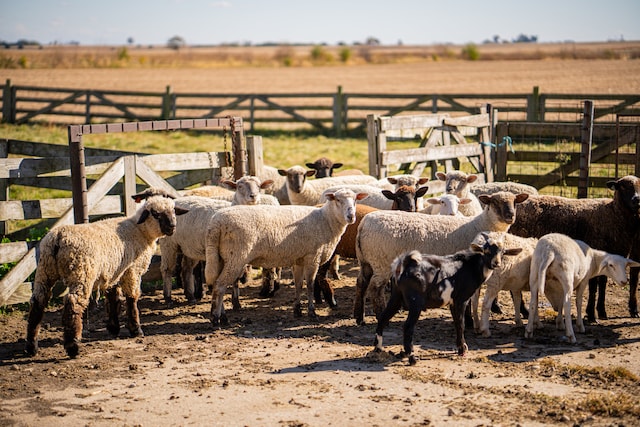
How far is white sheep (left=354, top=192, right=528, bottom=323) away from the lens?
9688 mm

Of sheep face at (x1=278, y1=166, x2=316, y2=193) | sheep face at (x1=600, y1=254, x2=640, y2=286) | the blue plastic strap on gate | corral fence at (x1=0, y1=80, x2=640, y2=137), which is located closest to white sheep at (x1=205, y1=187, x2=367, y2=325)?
sheep face at (x1=278, y1=166, x2=316, y2=193)

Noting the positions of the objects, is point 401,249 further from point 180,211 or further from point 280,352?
point 180,211

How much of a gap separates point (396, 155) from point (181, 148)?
1333 centimetres

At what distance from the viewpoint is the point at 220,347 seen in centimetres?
875

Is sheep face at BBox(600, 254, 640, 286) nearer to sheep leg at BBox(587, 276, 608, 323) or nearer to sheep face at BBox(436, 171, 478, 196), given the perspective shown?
sheep leg at BBox(587, 276, 608, 323)

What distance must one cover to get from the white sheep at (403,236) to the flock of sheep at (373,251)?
0.6 inches

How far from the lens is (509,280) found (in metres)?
9.36

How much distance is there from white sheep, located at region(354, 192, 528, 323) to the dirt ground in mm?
557

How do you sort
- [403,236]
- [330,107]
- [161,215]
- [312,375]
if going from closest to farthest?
1. [312,375]
2. [161,215]
3. [403,236]
4. [330,107]

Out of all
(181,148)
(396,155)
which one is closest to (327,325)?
(396,155)

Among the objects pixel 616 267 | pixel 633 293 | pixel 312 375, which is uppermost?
pixel 616 267

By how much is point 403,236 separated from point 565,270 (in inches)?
78.3

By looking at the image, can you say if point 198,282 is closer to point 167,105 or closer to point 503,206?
point 503,206

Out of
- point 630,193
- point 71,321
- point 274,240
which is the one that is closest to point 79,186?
point 71,321
